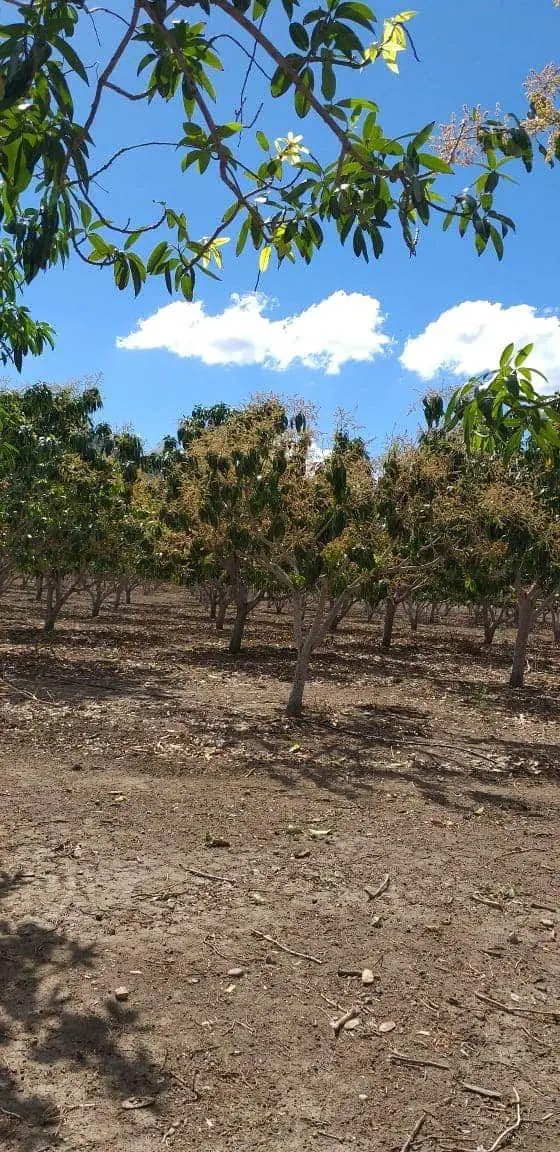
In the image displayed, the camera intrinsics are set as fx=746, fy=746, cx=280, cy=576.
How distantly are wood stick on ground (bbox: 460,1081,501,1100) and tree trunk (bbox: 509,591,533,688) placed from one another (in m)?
12.5

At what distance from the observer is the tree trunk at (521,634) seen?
592 inches

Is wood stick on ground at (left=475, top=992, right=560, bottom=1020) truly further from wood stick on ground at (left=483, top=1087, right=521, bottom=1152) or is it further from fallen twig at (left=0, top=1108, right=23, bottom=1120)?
fallen twig at (left=0, top=1108, right=23, bottom=1120)

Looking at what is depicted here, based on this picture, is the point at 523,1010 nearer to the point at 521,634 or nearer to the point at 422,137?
the point at 422,137

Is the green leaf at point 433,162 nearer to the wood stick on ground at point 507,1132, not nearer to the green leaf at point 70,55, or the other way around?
the green leaf at point 70,55

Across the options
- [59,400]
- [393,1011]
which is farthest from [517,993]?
[59,400]

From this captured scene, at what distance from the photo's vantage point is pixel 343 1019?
367 cm

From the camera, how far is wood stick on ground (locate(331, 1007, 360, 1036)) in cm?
360

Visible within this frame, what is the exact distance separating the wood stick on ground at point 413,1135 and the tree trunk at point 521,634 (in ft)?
41.9

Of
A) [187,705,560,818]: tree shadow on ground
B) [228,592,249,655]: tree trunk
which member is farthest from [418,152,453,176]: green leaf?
[228,592,249,655]: tree trunk

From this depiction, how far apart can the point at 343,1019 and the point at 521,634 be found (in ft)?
41.1

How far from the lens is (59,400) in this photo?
15648mm

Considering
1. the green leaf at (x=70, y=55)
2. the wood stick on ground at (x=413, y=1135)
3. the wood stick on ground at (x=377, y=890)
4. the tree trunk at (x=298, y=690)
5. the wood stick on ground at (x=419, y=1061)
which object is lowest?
the wood stick on ground at (x=413, y=1135)

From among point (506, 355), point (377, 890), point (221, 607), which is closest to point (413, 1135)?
point (377, 890)

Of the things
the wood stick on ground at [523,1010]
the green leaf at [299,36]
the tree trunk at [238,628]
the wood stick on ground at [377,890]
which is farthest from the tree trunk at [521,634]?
the green leaf at [299,36]
